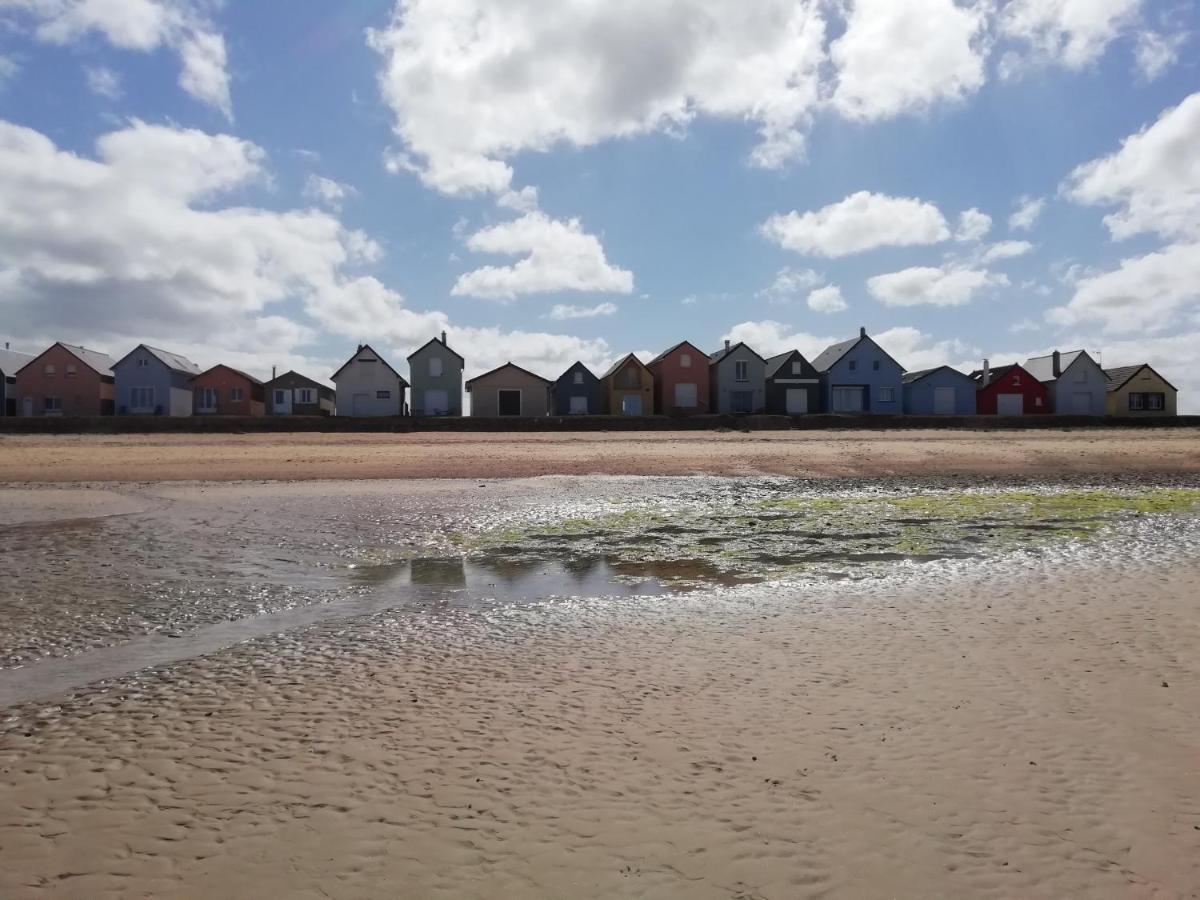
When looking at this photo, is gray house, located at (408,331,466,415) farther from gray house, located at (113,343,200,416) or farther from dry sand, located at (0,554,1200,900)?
dry sand, located at (0,554,1200,900)

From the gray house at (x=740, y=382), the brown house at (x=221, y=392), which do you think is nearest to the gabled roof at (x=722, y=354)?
the gray house at (x=740, y=382)

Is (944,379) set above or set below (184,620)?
above

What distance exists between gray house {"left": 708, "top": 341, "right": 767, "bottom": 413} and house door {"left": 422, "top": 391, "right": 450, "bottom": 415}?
1815cm

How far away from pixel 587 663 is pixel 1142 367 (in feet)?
221

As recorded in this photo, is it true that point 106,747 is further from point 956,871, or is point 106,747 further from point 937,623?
point 937,623

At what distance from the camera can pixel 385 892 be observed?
3.46m

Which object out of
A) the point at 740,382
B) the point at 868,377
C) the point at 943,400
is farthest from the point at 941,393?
the point at 740,382

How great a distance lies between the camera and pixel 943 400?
58125 millimetres

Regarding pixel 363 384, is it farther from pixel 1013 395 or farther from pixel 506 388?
pixel 1013 395

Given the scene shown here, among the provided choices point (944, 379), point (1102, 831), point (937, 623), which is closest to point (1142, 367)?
point (944, 379)

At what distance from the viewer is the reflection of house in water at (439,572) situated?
10.2 meters

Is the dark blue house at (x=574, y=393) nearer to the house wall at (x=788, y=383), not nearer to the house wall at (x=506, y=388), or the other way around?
the house wall at (x=506, y=388)

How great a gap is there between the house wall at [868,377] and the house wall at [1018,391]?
6.56 meters

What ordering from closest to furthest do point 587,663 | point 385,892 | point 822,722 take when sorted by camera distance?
1. point 385,892
2. point 822,722
3. point 587,663
